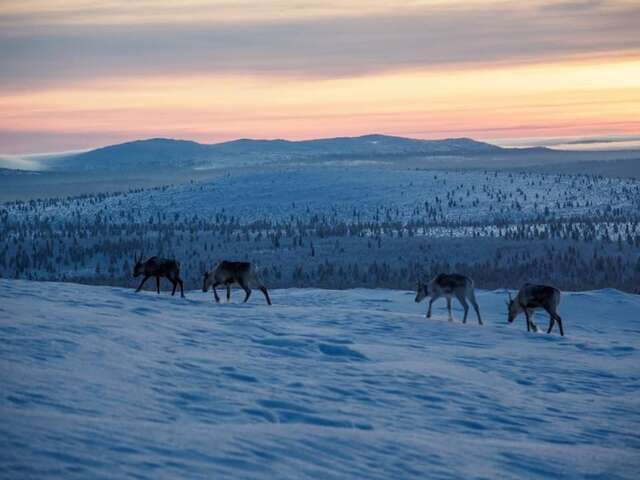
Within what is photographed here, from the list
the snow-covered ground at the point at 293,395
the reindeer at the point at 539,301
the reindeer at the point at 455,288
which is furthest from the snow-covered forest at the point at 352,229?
the snow-covered ground at the point at 293,395

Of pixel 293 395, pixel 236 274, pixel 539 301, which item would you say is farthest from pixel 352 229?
pixel 293 395

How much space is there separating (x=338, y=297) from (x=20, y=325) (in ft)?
53.5

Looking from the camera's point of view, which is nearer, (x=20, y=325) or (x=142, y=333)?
(x=20, y=325)

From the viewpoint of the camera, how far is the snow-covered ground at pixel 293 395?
28.1 ft

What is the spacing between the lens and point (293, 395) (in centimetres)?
1202

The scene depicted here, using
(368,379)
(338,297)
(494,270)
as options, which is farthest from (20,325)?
(494,270)

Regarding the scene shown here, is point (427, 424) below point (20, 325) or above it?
below

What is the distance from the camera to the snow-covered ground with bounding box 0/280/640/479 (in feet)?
28.1

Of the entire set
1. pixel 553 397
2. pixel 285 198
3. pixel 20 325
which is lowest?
pixel 553 397

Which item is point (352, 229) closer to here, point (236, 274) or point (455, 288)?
point (236, 274)

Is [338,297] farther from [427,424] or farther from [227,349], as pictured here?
[427,424]

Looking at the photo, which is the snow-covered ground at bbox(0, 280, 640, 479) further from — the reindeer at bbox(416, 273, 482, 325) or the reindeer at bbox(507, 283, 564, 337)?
the reindeer at bbox(416, 273, 482, 325)

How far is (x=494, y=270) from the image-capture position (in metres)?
48.8

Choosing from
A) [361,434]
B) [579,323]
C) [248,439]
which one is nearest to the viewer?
[248,439]
